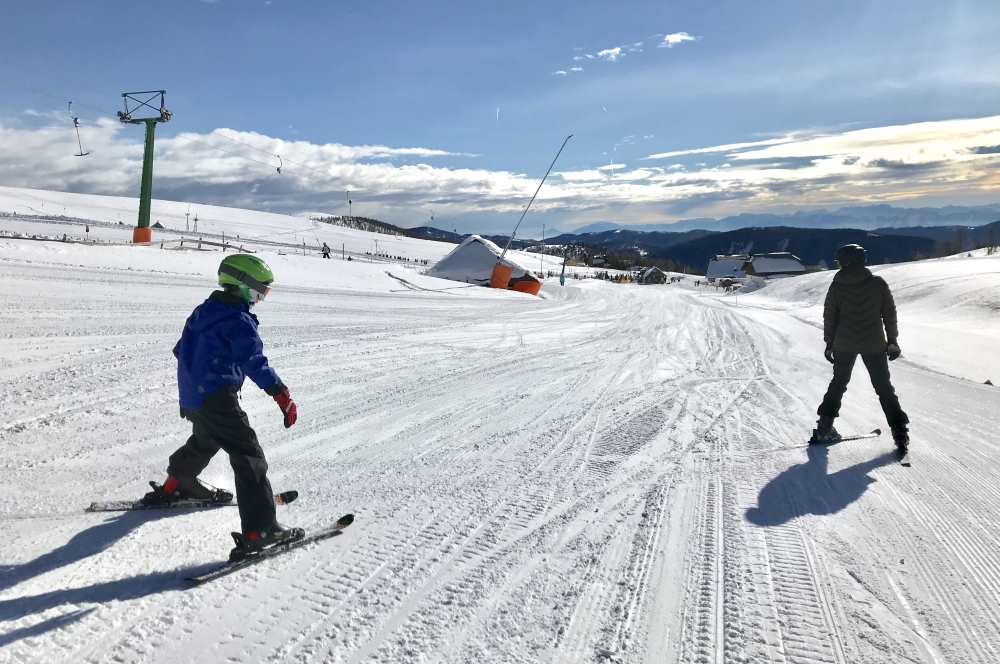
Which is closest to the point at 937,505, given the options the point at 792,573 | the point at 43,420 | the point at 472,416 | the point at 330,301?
the point at 792,573

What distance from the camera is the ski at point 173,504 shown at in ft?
13.7

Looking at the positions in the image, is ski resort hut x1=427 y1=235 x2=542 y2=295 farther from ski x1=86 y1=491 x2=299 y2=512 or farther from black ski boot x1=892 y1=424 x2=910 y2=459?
ski x1=86 y1=491 x2=299 y2=512

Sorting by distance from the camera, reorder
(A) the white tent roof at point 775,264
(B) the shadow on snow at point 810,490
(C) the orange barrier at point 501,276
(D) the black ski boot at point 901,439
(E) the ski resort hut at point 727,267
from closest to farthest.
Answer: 1. (B) the shadow on snow at point 810,490
2. (D) the black ski boot at point 901,439
3. (C) the orange barrier at point 501,276
4. (A) the white tent roof at point 775,264
5. (E) the ski resort hut at point 727,267

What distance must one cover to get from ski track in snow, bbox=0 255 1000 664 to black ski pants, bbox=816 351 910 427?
391 millimetres

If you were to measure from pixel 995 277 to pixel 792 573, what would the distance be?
2529cm

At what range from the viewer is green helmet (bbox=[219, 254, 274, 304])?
365cm

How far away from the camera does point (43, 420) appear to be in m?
5.94

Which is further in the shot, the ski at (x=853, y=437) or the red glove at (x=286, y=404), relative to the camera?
the ski at (x=853, y=437)

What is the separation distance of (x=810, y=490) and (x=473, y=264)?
89.3 feet

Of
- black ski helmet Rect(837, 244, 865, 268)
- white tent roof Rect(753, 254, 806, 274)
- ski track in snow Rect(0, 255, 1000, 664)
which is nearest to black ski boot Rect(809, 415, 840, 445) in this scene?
ski track in snow Rect(0, 255, 1000, 664)

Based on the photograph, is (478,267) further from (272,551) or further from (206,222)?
(206,222)

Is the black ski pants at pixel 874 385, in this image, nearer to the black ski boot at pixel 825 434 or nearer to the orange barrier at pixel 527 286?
the black ski boot at pixel 825 434

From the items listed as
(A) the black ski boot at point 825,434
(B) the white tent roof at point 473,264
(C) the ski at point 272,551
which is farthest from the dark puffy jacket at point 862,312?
(B) the white tent roof at point 473,264

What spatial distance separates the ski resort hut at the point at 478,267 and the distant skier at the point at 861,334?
23.7m
